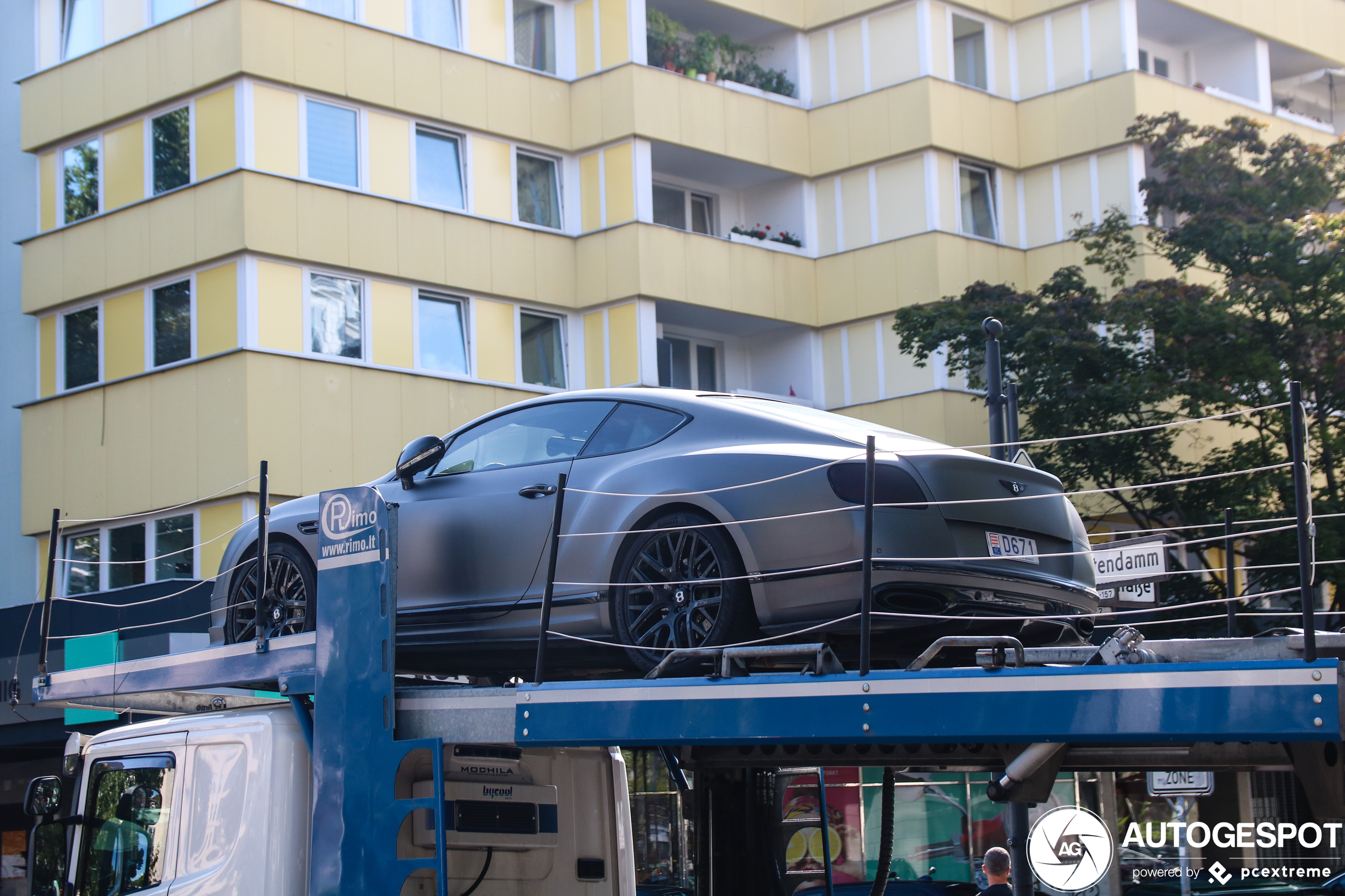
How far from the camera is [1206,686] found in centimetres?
400

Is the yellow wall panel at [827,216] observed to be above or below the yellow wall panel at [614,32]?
below

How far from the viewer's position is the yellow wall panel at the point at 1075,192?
25219 mm

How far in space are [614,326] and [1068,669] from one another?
19.0m

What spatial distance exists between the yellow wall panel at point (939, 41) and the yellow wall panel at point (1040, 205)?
2.21 meters

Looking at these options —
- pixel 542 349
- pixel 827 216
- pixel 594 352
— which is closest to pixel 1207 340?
pixel 827 216

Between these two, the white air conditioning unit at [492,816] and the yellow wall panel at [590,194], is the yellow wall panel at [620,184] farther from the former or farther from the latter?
the white air conditioning unit at [492,816]

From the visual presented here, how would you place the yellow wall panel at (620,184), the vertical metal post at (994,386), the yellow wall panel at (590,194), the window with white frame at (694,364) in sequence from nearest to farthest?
the vertical metal post at (994,386)
the yellow wall panel at (620,184)
the yellow wall panel at (590,194)
the window with white frame at (694,364)

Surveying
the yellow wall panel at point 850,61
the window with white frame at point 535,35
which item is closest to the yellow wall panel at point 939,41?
the yellow wall panel at point 850,61

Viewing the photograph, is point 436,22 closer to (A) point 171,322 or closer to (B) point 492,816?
(A) point 171,322

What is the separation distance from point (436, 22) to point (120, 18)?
4209 millimetres

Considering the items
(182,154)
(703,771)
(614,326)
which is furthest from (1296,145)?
(703,771)

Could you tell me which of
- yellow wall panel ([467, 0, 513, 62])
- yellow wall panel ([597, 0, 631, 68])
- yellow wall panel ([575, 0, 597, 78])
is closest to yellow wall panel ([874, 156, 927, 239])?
yellow wall panel ([597, 0, 631, 68])

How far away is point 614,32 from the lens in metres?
24.0

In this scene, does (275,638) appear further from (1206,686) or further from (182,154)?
(182,154)
